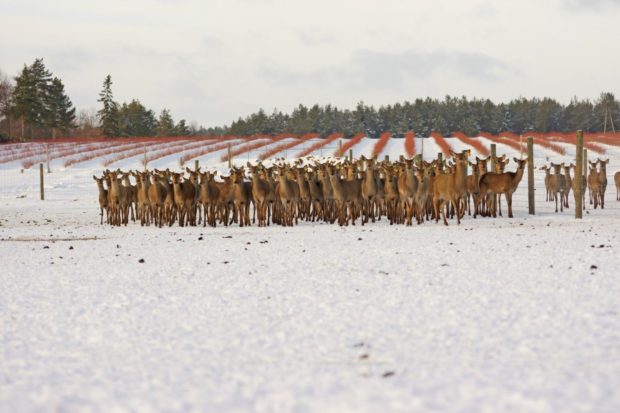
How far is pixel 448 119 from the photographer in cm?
11256

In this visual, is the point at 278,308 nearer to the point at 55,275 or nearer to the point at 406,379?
the point at 406,379

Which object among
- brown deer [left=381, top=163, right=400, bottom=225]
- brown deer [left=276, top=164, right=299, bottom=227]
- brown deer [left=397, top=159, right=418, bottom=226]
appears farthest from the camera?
brown deer [left=276, top=164, right=299, bottom=227]

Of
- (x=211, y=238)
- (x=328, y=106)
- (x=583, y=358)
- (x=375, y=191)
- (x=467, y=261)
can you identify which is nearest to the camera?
(x=583, y=358)

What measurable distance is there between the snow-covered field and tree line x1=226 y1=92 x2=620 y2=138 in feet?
324

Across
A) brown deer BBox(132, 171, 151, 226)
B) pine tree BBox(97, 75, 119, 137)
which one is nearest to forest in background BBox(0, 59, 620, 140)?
pine tree BBox(97, 75, 119, 137)

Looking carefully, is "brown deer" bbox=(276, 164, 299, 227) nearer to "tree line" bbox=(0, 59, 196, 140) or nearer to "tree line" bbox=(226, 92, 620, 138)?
"tree line" bbox=(0, 59, 196, 140)

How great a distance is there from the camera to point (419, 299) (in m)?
7.85

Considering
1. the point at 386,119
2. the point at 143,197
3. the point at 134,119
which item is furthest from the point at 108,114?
the point at 143,197

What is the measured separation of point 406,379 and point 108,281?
5.54m

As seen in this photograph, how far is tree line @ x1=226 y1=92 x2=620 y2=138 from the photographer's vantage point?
110000 mm

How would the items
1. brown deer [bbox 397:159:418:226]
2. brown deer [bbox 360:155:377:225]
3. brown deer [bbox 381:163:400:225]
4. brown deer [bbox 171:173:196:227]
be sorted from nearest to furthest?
brown deer [bbox 397:159:418:226] < brown deer [bbox 381:163:400:225] < brown deer [bbox 360:155:377:225] < brown deer [bbox 171:173:196:227]

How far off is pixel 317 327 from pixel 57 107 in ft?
304

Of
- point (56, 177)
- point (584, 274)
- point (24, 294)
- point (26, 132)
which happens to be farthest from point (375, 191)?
point (26, 132)

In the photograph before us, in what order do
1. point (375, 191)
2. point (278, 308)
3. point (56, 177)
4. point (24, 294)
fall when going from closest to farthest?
point (278, 308), point (24, 294), point (375, 191), point (56, 177)
